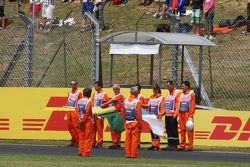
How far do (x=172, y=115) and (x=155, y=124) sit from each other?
3.22ft

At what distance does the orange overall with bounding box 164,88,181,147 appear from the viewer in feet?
87.4

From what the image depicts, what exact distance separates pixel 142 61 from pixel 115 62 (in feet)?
3.60

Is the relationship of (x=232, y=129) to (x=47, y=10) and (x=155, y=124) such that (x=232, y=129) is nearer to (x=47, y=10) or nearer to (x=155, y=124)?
(x=155, y=124)

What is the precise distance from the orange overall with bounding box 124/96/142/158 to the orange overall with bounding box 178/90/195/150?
3066 millimetres

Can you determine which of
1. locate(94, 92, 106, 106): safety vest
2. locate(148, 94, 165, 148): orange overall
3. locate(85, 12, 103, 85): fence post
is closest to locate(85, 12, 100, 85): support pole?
locate(85, 12, 103, 85): fence post

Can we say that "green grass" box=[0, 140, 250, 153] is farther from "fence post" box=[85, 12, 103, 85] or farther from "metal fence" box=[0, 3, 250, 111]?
"fence post" box=[85, 12, 103, 85]

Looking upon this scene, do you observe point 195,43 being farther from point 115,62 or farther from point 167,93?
point 115,62

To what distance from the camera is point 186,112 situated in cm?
2662

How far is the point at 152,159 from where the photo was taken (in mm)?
23484

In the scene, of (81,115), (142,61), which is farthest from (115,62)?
(81,115)

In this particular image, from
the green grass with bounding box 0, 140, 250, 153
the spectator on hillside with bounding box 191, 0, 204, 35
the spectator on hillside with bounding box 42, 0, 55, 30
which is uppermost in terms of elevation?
the spectator on hillside with bounding box 191, 0, 204, 35

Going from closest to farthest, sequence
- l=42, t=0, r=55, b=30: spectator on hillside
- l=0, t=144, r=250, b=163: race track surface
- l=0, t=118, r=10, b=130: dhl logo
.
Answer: l=0, t=144, r=250, b=163: race track surface < l=0, t=118, r=10, b=130: dhl logo < l=42, t=0, r=55, b=30: spectator on hillside

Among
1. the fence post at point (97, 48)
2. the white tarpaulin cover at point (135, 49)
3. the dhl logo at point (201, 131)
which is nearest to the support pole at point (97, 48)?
the fence post at point (97, 48)

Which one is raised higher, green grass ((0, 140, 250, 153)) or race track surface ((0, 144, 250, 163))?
race track surface ((0, 144, 250, 163))
